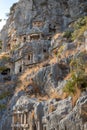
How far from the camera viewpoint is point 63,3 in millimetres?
60781

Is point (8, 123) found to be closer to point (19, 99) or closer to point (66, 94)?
point (19, 99)

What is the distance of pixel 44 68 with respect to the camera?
39844mm

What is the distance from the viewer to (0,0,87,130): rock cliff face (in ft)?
99.6

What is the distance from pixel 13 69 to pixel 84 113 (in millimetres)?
24592

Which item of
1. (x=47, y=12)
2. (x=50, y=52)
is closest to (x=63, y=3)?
(x=47, y=12)

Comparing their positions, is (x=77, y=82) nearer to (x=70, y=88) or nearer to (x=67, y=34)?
(x=70, y=88)

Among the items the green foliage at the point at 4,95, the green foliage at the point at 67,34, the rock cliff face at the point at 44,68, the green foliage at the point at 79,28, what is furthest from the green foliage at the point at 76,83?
the green foliage at the point at 67,34

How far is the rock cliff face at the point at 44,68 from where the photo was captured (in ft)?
99.6

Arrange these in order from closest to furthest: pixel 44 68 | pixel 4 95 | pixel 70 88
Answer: pixel 70 88 < pixel 44 68 < pixel 4 95

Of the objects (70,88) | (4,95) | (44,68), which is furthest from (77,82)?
(4,95)

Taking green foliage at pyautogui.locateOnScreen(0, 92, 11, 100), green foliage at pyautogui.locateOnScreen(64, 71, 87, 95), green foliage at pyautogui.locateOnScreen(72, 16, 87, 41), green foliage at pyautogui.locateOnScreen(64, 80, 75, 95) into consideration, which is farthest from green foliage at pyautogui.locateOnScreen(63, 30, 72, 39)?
green foliage at pyautogui.locateOnScreen(64, 80, 75, 95)

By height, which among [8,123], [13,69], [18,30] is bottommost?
[8,123]

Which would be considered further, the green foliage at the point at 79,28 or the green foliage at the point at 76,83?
the green foliage at the point at 79,28

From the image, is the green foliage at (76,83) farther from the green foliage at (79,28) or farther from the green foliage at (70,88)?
the green foliage at (79,28)
